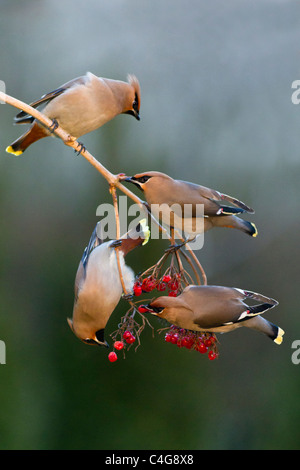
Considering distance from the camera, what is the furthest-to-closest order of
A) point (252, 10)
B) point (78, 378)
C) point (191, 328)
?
point (252, 10) < point (78, 378) < point (191, 328)

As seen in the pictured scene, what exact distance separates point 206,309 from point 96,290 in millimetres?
476

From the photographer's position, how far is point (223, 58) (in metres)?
8.16

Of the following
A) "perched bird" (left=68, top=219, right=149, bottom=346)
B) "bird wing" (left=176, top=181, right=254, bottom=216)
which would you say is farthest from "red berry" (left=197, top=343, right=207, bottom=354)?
"bird wing" (left=176, top=181, right=254, bottom=216)

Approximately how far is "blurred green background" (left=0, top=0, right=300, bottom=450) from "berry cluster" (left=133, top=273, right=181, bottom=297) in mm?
3447

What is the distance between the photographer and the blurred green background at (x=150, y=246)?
5.94 metres

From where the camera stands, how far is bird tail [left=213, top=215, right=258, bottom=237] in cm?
213

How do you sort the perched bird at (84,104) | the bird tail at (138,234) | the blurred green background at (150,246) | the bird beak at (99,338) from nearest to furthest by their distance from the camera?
1. the bird beak at (99,338)
2. the bird tail at (138,234)
3. the perched bird at (84,104)
4. the blurred green background at (150,246)

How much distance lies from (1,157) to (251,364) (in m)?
3.54

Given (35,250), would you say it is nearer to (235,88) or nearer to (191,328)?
(235,88)

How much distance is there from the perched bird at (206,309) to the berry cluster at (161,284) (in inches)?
4.2

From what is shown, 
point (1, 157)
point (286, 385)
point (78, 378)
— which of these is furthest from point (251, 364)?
point (1, 157)

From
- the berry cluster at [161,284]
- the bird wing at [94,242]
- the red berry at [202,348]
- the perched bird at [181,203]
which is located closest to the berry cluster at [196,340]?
the red berry at [202,348]

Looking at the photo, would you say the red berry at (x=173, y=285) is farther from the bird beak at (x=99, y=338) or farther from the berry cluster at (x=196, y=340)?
the bird beak at (x=99, y=338)

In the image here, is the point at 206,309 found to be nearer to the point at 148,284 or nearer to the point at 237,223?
the point at 148,284
